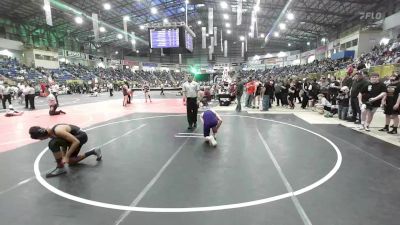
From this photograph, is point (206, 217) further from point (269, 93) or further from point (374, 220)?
point (269, 93)

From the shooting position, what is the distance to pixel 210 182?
4.55 m

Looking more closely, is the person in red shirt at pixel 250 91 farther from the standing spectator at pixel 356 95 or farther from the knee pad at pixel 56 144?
the knee pad at pixel 56 144

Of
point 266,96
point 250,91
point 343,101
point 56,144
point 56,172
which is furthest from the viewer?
point 250,91

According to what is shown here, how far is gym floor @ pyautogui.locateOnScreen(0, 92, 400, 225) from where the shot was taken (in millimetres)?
3458

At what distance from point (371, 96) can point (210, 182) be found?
6.17 metres

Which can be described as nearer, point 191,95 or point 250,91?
point 191,95

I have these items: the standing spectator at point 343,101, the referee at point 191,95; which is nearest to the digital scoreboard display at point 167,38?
the referee at point 191,95

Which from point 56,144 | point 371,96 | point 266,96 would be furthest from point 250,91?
point 56,144

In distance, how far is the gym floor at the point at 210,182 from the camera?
3458mm

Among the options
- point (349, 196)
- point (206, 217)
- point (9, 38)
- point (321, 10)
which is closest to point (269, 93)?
point (349, 196)

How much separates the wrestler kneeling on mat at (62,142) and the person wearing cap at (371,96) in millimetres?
7618

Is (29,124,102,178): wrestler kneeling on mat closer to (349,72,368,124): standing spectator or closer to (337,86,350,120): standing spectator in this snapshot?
(349,72,368,124): standing spectator

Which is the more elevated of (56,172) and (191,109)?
(191,109)

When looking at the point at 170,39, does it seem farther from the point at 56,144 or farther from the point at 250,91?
the point at 56,144
